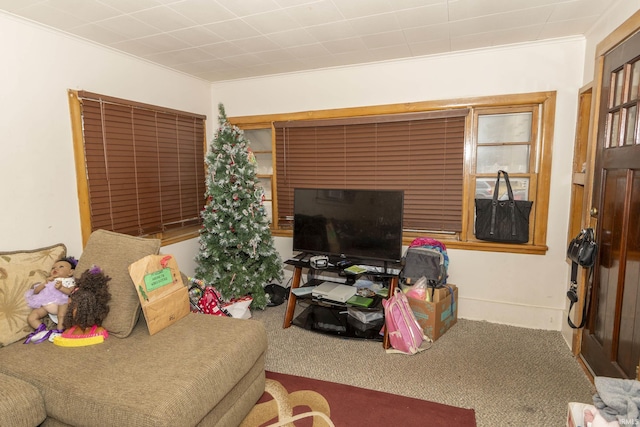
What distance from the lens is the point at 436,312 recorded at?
293cm

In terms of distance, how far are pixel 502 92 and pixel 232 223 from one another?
2.71 meters

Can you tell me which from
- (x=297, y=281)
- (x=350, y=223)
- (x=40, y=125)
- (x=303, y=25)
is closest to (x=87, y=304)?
(x=40, y=125)

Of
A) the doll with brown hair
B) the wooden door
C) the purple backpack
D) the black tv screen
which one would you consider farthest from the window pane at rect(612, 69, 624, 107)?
the doll with brown hair

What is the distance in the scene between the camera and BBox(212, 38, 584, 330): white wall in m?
2.97

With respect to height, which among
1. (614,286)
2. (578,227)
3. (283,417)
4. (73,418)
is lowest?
(283,417)

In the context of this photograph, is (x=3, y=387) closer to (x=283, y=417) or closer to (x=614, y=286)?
(x=283, y=417)

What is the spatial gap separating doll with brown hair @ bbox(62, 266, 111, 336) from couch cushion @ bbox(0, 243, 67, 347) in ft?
0.90

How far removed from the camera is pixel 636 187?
194 centimetres

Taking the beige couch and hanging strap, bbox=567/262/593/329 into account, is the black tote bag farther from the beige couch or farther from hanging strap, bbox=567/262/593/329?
the beige couch

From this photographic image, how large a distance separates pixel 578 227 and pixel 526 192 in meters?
0.48

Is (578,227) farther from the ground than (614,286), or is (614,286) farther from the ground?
(578,227)

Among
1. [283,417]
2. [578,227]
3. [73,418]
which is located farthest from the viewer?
[578,227]

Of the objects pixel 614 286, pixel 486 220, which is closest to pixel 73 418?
pixel 614 286

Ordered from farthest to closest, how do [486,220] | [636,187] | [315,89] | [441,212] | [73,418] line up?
[315,89] < [441,212] < [486,220] < [636,187] < [73,418]
